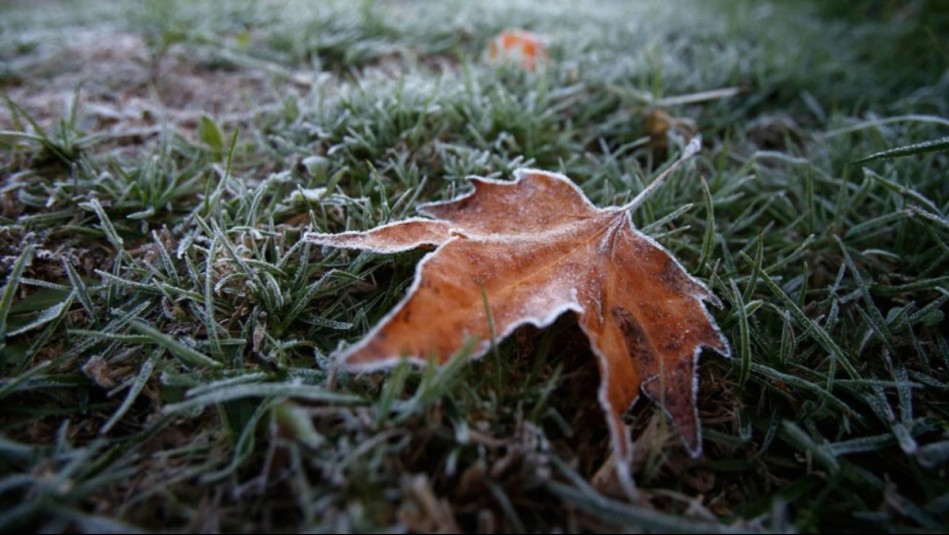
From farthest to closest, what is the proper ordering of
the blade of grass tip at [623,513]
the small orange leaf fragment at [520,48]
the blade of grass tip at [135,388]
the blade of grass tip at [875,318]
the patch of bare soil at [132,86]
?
the small orange leaf fragment at [520,48]
the patch of bare soil at [132,86]
the blade of grass tip at [875,318]
the blade of grass tip at [135,388]
the blade of grass tip at [623,513]

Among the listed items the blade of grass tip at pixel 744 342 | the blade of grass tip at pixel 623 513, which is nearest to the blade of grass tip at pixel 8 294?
the blade of grass tip at pixel 623 513

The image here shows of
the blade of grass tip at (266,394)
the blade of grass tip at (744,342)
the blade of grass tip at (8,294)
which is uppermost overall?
the blade of grass tip at (8,294)

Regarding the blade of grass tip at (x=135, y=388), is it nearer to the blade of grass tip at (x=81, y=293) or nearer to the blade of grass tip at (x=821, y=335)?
the blade of grass tip at (x=81, y=293)

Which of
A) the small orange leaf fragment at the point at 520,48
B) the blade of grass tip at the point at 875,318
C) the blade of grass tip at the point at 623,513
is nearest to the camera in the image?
the blade of grass tip at the point at 623,513

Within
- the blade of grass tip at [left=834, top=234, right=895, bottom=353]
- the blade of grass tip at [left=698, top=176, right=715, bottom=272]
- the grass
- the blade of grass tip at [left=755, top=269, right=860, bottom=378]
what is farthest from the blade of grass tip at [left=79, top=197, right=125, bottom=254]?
the blade of grass tip at [left=834, top=234, right=895, bottom=353]

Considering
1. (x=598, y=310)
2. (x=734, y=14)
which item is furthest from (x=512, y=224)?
(x=734, y=14)

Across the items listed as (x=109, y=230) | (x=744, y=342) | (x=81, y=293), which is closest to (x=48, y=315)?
(x=81, y=293)
